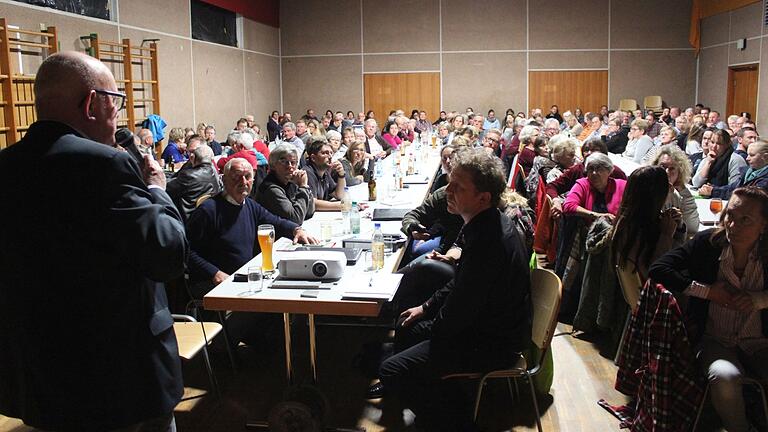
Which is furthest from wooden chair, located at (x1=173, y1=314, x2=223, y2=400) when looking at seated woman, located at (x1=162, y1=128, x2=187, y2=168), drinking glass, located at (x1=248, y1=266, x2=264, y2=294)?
seated woman, located at (x1=162, y1=128, x2=187, y2=168)

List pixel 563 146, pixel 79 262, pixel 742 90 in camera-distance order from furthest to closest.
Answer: pixel 742 90 → pixel 563 146 → pixel 79 262

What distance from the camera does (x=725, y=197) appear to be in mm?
5672

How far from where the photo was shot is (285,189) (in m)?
4.60

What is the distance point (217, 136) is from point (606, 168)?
11409mm

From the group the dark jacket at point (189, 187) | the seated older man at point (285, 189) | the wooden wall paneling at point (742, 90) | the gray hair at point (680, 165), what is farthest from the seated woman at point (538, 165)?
the wooden wall paneling at point (742, 90)

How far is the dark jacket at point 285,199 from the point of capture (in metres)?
4.41

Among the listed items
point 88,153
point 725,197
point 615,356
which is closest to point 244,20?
point 725,197

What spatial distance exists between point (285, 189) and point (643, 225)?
2310 mm

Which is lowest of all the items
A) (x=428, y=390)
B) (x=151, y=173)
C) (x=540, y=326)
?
(x=428, y=390)

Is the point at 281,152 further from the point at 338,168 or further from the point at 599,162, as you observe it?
the point at 599,162

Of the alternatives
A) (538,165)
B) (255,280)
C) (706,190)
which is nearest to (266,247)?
(255,280)

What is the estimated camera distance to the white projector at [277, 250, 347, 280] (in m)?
3.00

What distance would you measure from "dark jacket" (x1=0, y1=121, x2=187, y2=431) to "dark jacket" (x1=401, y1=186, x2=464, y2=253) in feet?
9.08

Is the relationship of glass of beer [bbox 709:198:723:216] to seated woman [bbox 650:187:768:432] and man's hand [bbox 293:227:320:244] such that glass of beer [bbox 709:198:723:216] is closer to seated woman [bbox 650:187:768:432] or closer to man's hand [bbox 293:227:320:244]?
seated woman [bbox 650:187:768:432]
